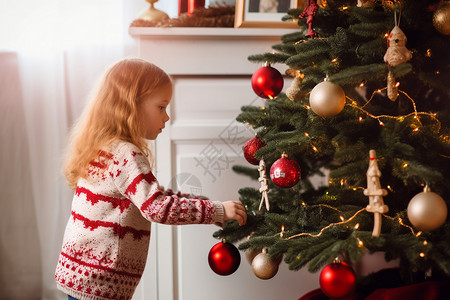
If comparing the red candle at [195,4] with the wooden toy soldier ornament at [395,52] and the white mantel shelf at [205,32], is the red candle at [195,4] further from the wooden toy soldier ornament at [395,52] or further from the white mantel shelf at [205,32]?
the wooden toy soldier ornament at [395,52]

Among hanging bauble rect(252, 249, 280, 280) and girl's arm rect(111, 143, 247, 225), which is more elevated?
girl's arm rect(111, 143, 247, 225)

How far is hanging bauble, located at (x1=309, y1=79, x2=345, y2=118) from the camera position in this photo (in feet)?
3.06

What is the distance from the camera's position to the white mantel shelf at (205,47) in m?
1.46

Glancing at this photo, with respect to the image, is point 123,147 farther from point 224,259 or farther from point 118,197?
point 224,259

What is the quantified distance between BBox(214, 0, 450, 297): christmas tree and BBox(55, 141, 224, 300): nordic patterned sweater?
20 centimetres

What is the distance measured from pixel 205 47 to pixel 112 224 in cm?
64

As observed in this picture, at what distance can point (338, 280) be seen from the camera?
Answer: 2.98 feet

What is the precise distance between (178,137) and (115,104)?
1.16 feet

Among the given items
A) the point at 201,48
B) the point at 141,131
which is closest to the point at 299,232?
the point at 141,131

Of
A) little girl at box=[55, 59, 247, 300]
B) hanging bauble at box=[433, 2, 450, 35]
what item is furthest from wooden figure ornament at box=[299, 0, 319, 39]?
little girl at box=[55, 59, 247, 300]

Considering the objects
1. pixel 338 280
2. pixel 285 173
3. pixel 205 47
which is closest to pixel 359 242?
pixel 338 280

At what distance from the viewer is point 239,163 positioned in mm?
1531

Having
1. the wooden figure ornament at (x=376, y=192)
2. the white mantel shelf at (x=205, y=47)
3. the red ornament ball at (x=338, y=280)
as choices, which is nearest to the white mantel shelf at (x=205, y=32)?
the white mantel shelf at (x=205, y=47)

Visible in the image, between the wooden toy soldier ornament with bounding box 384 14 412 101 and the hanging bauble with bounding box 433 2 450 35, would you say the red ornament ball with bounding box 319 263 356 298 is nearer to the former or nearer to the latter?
the wooden toy soldier ornament with bounding box 384 14 412 101
